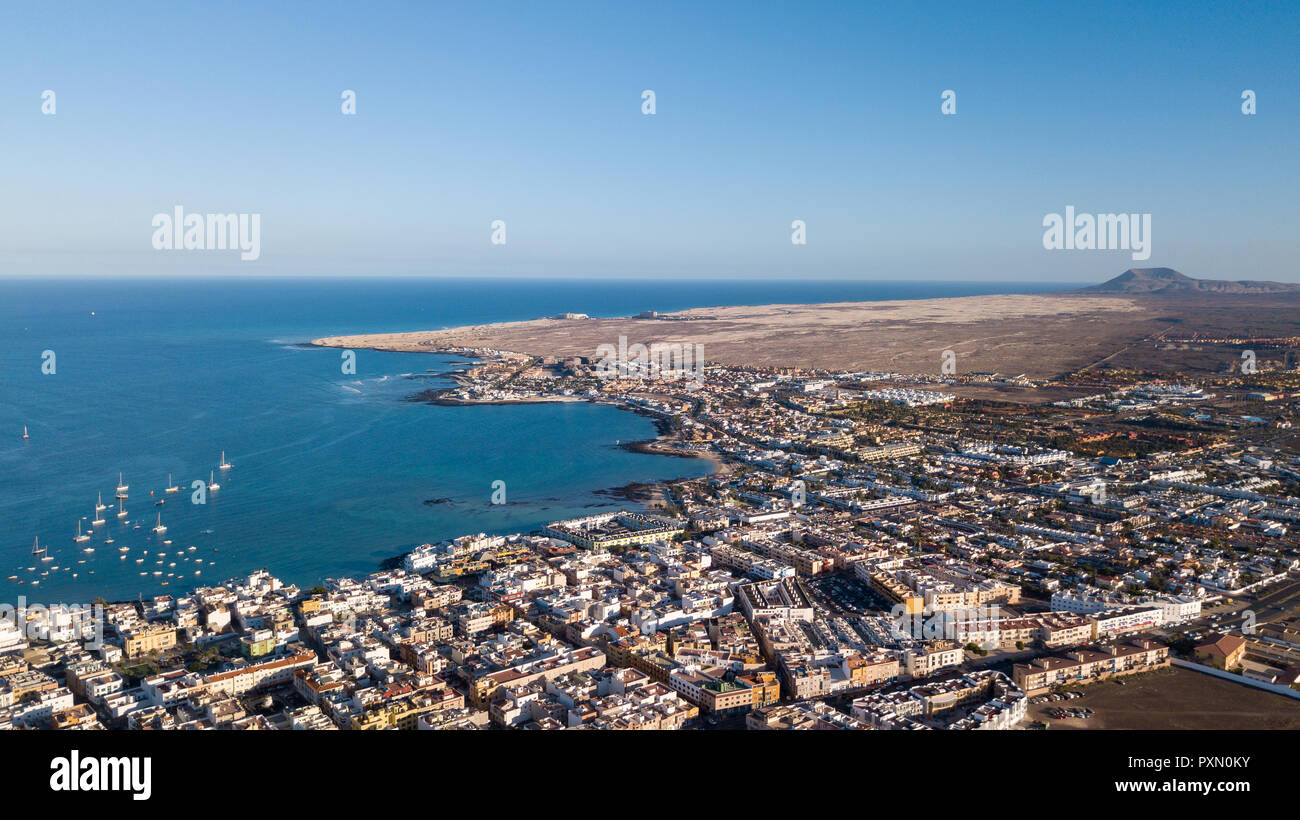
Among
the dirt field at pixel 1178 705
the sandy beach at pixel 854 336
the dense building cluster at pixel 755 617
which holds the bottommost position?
the dirt field at pixel 1178 705

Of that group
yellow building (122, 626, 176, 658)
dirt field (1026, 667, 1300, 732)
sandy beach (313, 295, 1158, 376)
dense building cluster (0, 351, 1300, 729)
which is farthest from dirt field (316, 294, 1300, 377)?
yellow building (122, 626, 176, 658)

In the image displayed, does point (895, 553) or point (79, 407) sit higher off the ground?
point (79, 407)

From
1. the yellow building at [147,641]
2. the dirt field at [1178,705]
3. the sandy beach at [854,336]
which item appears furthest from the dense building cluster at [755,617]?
the sandy beach at [854,336]

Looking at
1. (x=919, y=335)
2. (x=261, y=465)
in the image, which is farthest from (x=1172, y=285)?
(x=261, y=465)

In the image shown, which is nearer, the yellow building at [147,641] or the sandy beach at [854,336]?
the yellow building at [147,641]

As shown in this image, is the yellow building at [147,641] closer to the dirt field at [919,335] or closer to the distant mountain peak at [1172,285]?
the dirt field at [919,335]

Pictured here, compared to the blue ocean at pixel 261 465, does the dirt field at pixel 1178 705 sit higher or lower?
lower

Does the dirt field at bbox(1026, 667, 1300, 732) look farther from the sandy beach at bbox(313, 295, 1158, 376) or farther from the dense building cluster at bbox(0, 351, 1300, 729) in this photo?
the sandy beach at bbox(313, 295, 1158, 376)
